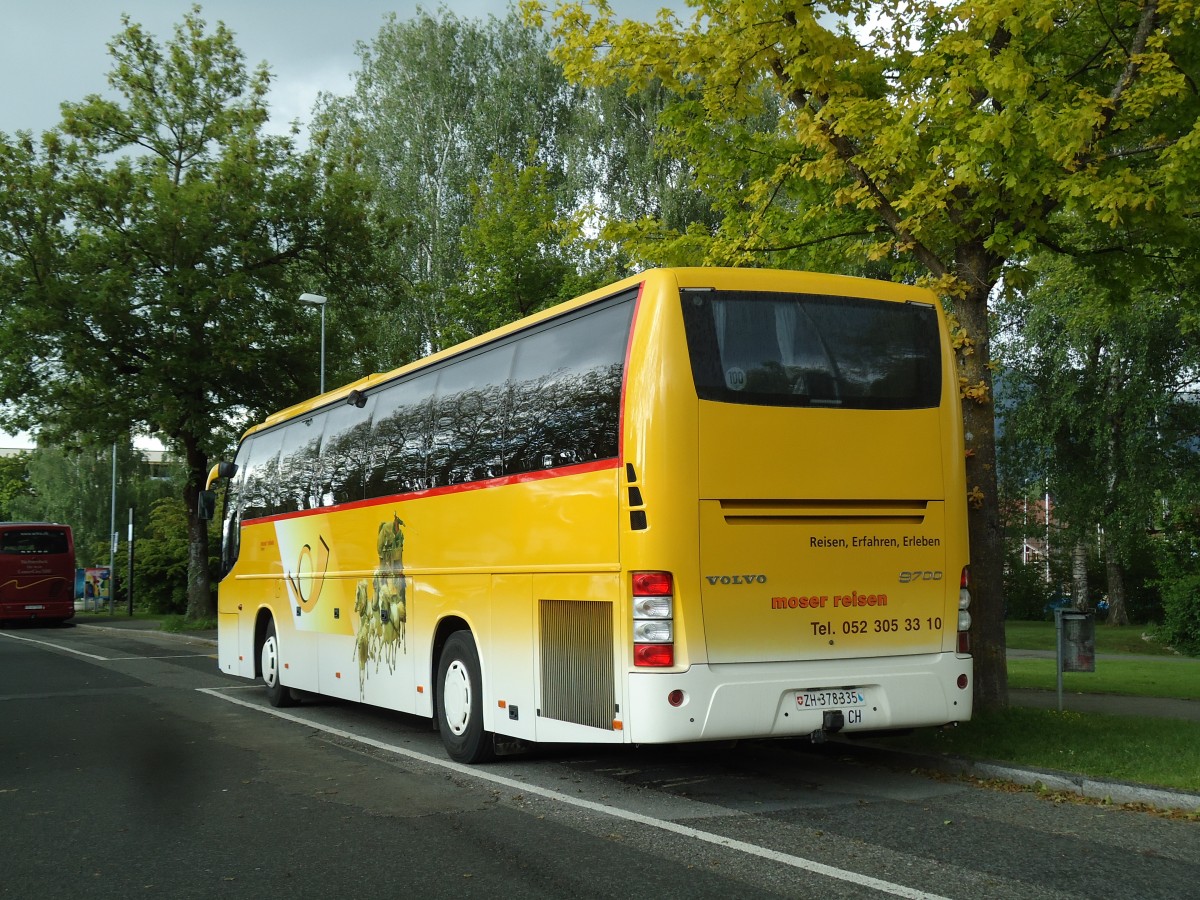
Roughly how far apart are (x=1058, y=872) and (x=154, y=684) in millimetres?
14332

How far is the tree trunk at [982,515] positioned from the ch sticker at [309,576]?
6.70m

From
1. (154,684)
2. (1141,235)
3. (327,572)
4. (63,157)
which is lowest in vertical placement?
(154,684)

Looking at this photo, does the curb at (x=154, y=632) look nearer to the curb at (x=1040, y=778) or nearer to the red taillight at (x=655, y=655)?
the curb at (x=1040, y=778)

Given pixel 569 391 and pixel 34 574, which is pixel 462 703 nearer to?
pixel 569 391

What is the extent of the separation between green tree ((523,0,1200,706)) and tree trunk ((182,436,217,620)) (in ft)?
71.0

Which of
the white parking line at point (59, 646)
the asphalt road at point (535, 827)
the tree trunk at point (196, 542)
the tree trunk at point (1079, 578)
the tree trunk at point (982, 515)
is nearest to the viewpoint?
the asphalt road at point (535, 827)

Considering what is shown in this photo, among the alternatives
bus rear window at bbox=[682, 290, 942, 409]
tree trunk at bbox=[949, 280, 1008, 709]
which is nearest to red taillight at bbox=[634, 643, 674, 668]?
bus rear window at bbox=[682, 290, 942, 409]

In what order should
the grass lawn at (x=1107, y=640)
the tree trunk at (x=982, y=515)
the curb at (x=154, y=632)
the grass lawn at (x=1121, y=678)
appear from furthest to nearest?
the curb at (x=154, y=632) → the grass lawn at (x=1107, y=640) → the grass lawn at (x=1121, y=678) → the tree trunk at (x=982, y=515)

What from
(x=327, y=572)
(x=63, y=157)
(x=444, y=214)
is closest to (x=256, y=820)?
(x=327, y=572)

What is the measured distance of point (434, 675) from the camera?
34.1 feet

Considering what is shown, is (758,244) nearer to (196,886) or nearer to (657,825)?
(657,825)

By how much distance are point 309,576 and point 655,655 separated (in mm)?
7133

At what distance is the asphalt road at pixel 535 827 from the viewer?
5.86m

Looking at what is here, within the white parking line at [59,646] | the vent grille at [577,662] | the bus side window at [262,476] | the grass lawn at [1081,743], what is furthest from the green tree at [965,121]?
the white parking line at [59,646]
